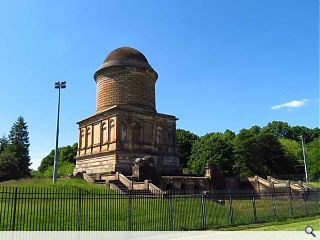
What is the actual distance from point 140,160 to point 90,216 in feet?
48.1

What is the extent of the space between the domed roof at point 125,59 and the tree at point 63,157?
37918 millimetres

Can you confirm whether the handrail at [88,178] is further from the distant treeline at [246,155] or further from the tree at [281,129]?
the tree at [281,129]

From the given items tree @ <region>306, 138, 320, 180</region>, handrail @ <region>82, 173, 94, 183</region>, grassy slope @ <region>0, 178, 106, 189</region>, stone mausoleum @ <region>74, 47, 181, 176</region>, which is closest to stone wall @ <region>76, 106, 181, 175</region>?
stone mausoleum @ <region>74, 47, 181, 176</region>

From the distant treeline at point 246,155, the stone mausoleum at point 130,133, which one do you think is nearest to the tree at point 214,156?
the distant treeline at point 246,155

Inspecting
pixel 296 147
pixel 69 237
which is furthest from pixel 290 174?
pixel 69 237

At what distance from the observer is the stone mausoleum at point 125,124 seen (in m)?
36.6

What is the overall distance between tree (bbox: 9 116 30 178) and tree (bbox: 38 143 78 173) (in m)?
8.79

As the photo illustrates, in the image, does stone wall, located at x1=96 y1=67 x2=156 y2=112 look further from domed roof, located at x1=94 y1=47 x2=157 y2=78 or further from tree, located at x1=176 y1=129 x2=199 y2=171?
tree, located at x1=176 y1=129 x2=199 y2=171

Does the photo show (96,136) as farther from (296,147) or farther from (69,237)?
(296,147)

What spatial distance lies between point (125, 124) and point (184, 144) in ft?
115

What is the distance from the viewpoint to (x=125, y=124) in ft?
122

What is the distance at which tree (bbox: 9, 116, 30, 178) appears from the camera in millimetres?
58494

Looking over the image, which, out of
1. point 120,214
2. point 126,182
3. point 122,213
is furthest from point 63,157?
point 120,214

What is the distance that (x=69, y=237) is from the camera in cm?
1254
